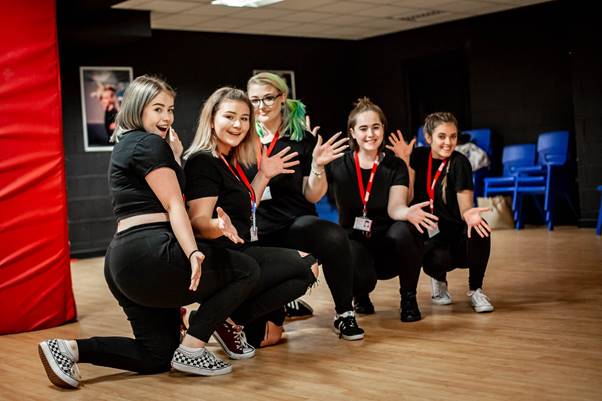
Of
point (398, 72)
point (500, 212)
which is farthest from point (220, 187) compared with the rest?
point (398, 72)

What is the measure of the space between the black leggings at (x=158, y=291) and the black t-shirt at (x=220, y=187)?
27 cm

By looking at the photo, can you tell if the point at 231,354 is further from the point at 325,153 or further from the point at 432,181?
the point at 432,181

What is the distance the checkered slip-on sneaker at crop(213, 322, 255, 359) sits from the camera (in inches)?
132

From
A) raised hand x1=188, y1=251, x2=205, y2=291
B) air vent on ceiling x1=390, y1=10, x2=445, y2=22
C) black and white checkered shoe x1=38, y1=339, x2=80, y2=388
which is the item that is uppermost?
air vent on ceiling x1=390, y1=10, x2=445, y2=22

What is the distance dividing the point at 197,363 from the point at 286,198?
41.2 inches

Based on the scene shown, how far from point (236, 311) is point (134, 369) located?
0.50 metres

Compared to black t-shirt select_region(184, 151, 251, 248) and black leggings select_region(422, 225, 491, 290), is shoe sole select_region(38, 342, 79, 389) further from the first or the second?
black leggings select_region(422, 225, 491, 290)

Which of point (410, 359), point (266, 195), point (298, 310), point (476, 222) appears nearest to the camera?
point (410, 359)

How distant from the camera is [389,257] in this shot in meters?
3.97

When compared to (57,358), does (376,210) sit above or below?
above

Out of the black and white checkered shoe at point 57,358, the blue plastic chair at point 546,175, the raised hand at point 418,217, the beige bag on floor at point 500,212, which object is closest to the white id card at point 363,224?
the raised hand at point 418,217

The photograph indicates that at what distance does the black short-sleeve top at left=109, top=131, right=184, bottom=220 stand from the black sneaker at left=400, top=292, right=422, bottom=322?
1508mm

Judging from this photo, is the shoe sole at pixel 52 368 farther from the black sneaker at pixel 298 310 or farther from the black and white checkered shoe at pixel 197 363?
the black sneaker at pixel 298 310

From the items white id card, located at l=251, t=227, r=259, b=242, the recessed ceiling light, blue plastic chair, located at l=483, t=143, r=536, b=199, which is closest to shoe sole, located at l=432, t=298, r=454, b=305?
white id card, located at l=251, t=227, r=259, b=242
